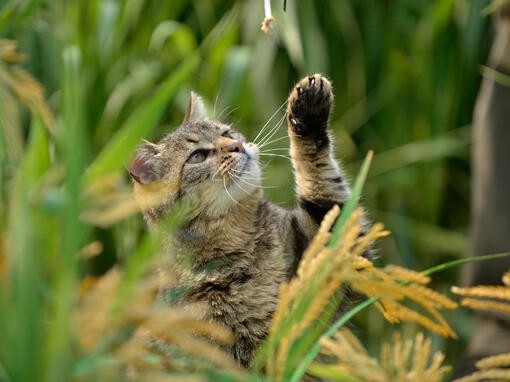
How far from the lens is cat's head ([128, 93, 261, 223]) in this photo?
2.07 meters

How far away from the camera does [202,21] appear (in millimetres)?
3355

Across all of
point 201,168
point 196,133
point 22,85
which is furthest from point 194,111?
point 22,85

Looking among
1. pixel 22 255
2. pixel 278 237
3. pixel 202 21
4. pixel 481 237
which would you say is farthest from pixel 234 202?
pixel 202 21

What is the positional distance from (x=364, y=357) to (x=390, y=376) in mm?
47

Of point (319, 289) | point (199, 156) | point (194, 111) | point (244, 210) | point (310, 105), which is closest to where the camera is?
point (319, 289)

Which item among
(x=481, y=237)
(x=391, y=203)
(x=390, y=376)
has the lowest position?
(x=391, y=203)

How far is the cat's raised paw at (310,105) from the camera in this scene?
1.95 m

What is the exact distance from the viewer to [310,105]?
1966mm

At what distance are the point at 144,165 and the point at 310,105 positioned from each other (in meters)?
0.46

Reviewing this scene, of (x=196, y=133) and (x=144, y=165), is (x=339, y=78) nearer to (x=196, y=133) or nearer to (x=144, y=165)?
(x=196, y=133)

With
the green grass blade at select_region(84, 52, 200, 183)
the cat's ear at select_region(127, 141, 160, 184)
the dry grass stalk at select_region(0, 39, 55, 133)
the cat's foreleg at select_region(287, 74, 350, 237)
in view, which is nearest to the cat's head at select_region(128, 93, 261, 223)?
the cat's ear at select_region(127, 141, 160, 184)

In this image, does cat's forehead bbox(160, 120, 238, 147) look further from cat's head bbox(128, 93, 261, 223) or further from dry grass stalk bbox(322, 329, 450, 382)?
dry grass stalk bbox(322, 329, 450, 382)

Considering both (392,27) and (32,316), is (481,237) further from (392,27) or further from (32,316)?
(32,316)

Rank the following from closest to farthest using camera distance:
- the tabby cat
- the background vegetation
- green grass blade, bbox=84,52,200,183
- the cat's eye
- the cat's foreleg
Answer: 1. green grass blade, bbox=84,52,200,183
2. the tabby cat
3. the cat's foreleg
4. the cat's eye
5. the background vegetation
